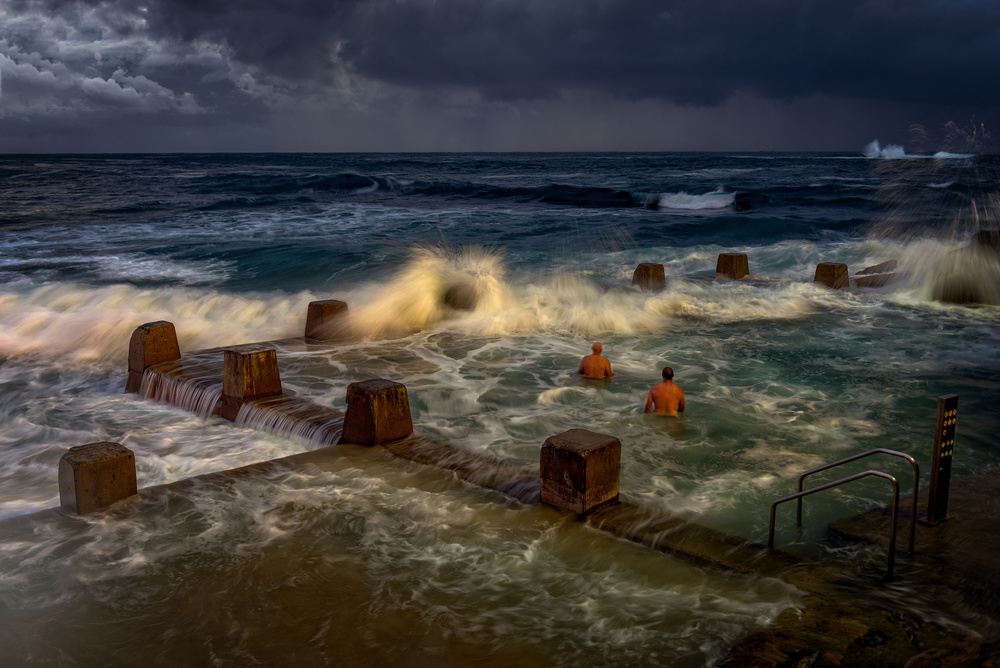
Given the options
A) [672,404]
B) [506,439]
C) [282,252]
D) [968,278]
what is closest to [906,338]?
[968,278]

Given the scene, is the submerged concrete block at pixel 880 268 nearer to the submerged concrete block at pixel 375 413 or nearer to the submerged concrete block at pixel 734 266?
the submerged concrete block at pixel 734 266

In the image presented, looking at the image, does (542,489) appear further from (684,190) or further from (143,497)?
(684,190)

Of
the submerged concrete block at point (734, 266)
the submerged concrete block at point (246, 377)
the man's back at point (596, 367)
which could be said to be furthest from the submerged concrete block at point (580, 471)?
the submerged concrete block at point (734, 266)

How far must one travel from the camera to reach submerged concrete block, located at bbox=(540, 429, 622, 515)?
19.4 feet

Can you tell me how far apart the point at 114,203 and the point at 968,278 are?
4272cm

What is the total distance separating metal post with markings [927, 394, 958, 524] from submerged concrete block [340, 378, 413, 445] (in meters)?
4.69

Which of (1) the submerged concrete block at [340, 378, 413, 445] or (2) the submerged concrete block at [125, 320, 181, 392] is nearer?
(1) the submerged concrete block at [340, 378, 413, 445]

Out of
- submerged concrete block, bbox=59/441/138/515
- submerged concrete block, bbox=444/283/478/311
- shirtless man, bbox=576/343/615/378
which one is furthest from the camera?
submerged concrete block, bbox=444/283/478/311

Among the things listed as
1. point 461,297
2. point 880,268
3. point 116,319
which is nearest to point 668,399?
point 461,297

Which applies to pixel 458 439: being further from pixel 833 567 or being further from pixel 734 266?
pixel 734 266

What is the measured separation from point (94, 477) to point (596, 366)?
676 centimetres

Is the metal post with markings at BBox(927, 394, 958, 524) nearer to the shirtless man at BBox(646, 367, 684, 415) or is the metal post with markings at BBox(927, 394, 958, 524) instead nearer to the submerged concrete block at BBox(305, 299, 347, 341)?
the shirtless man at BBox(646, 367, 684, 415)

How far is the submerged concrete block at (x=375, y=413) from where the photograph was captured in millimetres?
7512

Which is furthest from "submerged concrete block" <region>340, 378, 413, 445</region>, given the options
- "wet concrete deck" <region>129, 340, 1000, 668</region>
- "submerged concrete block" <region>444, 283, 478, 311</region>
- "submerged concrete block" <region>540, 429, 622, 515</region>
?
"submerged concrete block" <region>444, 283, 478, 311</region>
